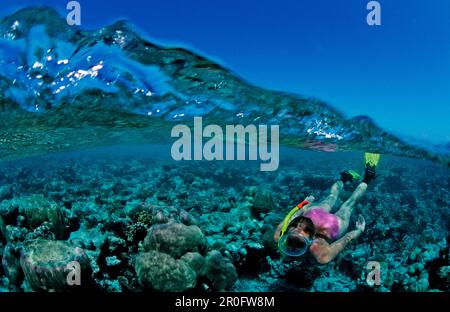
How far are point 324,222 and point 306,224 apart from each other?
530 mm

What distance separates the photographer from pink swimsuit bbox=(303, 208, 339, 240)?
7312 millimetres

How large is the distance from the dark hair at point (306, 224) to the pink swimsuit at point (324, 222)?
0.11 meters

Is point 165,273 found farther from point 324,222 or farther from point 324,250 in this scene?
point 324,222

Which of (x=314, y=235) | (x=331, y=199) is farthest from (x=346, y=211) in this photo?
(x=314, y=235)

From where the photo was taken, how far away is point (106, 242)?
7188 mm

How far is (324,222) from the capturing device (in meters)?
7.47

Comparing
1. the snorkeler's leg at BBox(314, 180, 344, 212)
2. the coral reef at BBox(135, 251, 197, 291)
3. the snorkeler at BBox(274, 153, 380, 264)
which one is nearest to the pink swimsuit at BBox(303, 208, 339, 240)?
the snorkeler at BBox(274, 153, 380, 264)

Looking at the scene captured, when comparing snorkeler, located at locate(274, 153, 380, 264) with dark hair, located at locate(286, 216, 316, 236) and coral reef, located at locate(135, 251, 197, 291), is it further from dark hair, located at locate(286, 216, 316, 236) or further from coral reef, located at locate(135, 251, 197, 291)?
coral reef, located at locate(135, 251, 197, 291)

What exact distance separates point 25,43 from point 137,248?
229 inches

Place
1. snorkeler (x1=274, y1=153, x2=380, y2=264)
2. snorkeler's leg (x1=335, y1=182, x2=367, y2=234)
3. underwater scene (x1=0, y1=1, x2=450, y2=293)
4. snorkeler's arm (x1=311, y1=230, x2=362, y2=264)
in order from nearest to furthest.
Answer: underwater scene (x1=0, y1=1, x2=450, y2=293) → snorkeler (x1=274, y1=153, x2=380, y2=264) → snorkeler's arm (x1=311, y1=230, x2=362, y2=264) → snorkeler's leg (x1=335, y1=182, x2=367, y2=234)

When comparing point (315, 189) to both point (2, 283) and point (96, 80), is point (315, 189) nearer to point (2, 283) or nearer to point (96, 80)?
point (96, 80)

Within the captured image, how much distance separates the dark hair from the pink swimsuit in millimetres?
106

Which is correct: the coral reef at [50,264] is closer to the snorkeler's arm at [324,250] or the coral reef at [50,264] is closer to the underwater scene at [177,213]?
the underwater scene at [177,213]
